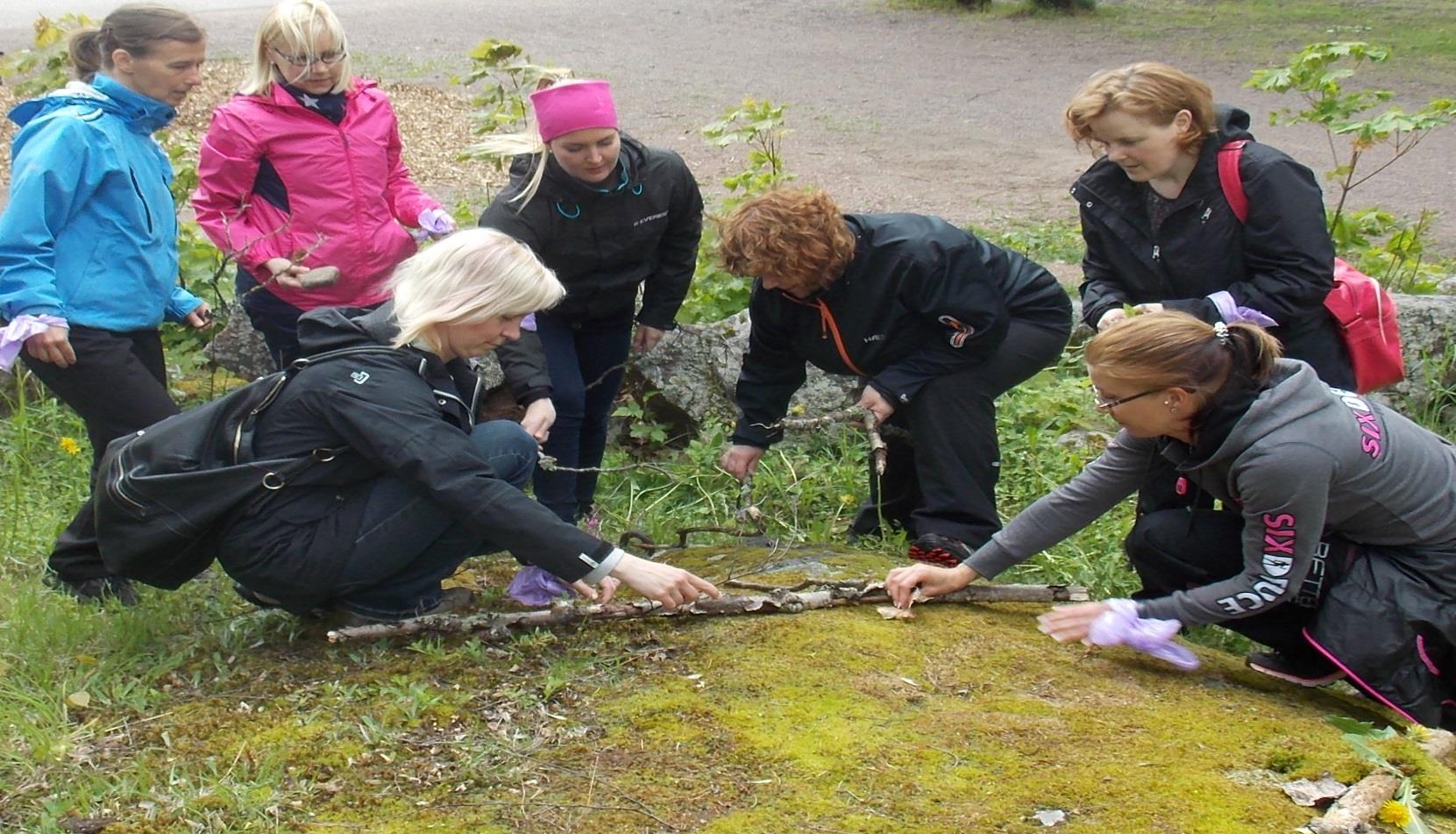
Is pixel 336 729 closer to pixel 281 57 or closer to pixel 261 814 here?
pixel 261 814

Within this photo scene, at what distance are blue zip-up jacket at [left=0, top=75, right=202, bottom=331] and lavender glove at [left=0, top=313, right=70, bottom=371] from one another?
0.03 metres

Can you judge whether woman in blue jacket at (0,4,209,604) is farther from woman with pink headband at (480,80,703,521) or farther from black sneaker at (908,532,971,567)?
black sneaker at (908,532,971,567)

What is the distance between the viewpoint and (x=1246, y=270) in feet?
12.8

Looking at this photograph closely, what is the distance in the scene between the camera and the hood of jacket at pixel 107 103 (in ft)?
12.9

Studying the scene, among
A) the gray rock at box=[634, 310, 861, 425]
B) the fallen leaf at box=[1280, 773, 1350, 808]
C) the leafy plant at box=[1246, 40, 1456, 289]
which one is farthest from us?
the leafy plant at box=[1246, 40, 1456, 289]

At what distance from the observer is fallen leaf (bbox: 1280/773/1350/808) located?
256 cm

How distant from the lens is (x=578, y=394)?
4543mm

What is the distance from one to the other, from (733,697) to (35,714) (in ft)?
5.06

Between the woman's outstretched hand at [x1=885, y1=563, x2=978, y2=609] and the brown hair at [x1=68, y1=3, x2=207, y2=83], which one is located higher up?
the brown hair at [x1=68, y1=3, x2=207, y2=83]

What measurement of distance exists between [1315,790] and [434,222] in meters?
3.35

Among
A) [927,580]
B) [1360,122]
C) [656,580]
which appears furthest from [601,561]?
[1360,122]

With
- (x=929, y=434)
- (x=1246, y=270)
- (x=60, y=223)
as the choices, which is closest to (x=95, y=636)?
(x=60, y=223)

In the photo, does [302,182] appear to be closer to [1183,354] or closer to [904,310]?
[904,310]

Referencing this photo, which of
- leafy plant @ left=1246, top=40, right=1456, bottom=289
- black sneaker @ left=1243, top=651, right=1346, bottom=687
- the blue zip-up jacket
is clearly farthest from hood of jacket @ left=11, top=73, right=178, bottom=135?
leafy plant @ left=1246, top=40, right=1456, bottom=289
